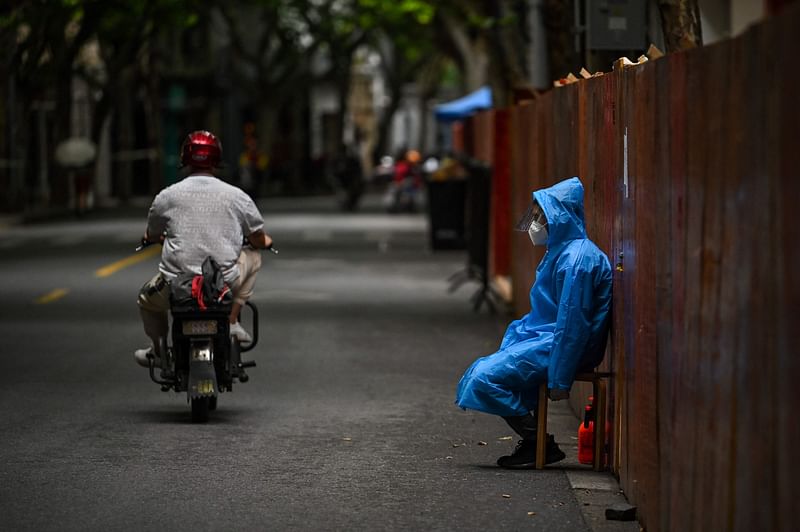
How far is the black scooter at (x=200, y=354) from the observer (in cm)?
1020

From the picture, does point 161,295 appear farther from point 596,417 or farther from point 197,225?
point 596,417

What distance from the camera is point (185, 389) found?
10391 mm

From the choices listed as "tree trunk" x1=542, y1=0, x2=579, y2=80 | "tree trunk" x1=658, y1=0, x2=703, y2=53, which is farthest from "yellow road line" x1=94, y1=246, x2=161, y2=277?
"tree trunk" x1=658, y1=0, x2=703, y2=53

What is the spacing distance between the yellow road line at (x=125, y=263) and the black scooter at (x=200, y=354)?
12145 mm

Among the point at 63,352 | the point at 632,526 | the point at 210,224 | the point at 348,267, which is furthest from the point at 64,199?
the point at 632,526

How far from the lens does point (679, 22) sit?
466 inches

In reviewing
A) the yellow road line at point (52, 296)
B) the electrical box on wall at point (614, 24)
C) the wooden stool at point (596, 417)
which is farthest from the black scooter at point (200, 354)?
the yellow road line at point (52, 296)

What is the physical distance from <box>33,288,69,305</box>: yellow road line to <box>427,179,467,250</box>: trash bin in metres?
6.22

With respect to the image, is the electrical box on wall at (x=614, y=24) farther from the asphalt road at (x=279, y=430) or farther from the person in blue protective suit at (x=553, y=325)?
the person in blue protective suit at (x=553, y=325)

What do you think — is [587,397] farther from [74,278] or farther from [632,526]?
[74,278]

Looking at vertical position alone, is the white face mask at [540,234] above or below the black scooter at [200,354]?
above

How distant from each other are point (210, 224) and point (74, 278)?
39.0 feet

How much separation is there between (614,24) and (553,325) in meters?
6.32

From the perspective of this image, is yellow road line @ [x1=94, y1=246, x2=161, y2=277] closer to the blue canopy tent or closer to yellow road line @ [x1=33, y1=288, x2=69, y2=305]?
yellow road line @ [x1=33, y1=288, x2=69, y2=305]
